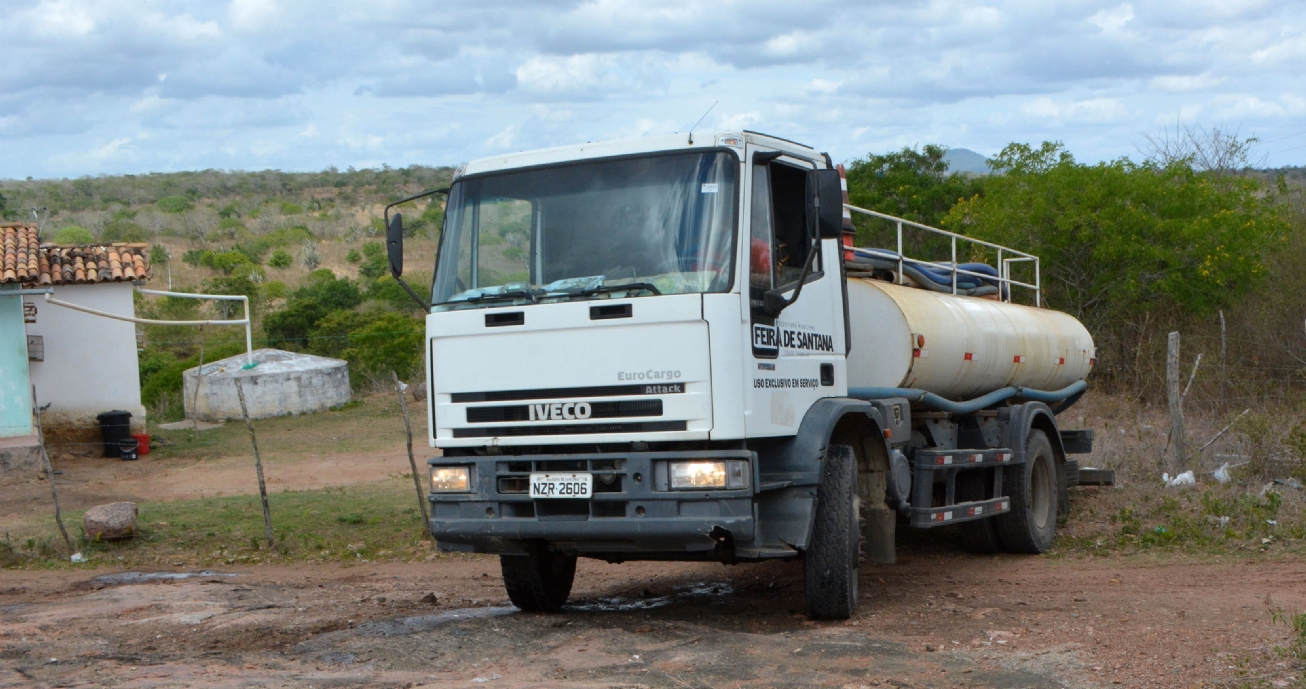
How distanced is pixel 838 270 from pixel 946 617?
242 centimetres

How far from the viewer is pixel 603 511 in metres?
7.36

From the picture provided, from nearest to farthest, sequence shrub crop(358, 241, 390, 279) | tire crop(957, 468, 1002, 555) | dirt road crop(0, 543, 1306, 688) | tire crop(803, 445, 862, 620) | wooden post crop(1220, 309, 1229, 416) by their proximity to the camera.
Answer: dirt road crop(0, 543, 1306, 688) → tire crop(803, 445, 862, 620) → tire crop(957, 468, 1002, 555) → wooden post crop(1220, 309, 1229, 416) → shrub crop(358, 241, 390, 279)

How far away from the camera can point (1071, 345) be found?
13.2m

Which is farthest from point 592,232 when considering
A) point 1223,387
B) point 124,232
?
point 124,232

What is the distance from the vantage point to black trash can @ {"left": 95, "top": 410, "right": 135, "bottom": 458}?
23594 mm

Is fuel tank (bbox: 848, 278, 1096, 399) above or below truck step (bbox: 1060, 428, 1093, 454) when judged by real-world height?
above

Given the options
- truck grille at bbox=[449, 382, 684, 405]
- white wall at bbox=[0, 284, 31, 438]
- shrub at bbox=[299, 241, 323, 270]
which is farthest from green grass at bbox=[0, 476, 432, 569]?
shrub at bbox=[299, 241, 323, 270]

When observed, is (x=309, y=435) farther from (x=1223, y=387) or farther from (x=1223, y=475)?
(x=1223, y=475)

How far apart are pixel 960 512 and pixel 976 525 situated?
157cm

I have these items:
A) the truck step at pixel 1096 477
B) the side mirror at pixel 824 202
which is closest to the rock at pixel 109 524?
the side mirror at pixel 824 202

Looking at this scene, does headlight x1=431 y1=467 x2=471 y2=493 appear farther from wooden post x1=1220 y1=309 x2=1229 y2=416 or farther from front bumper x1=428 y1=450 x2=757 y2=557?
wooden post x1=1220 y1=309 x2=1229 y2=416

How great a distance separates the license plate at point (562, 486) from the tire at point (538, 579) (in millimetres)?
1109

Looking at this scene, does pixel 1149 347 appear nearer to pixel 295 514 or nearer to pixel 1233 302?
pixel 1233 302

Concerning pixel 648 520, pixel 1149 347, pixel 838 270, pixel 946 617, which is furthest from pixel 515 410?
pixel 1149 347
